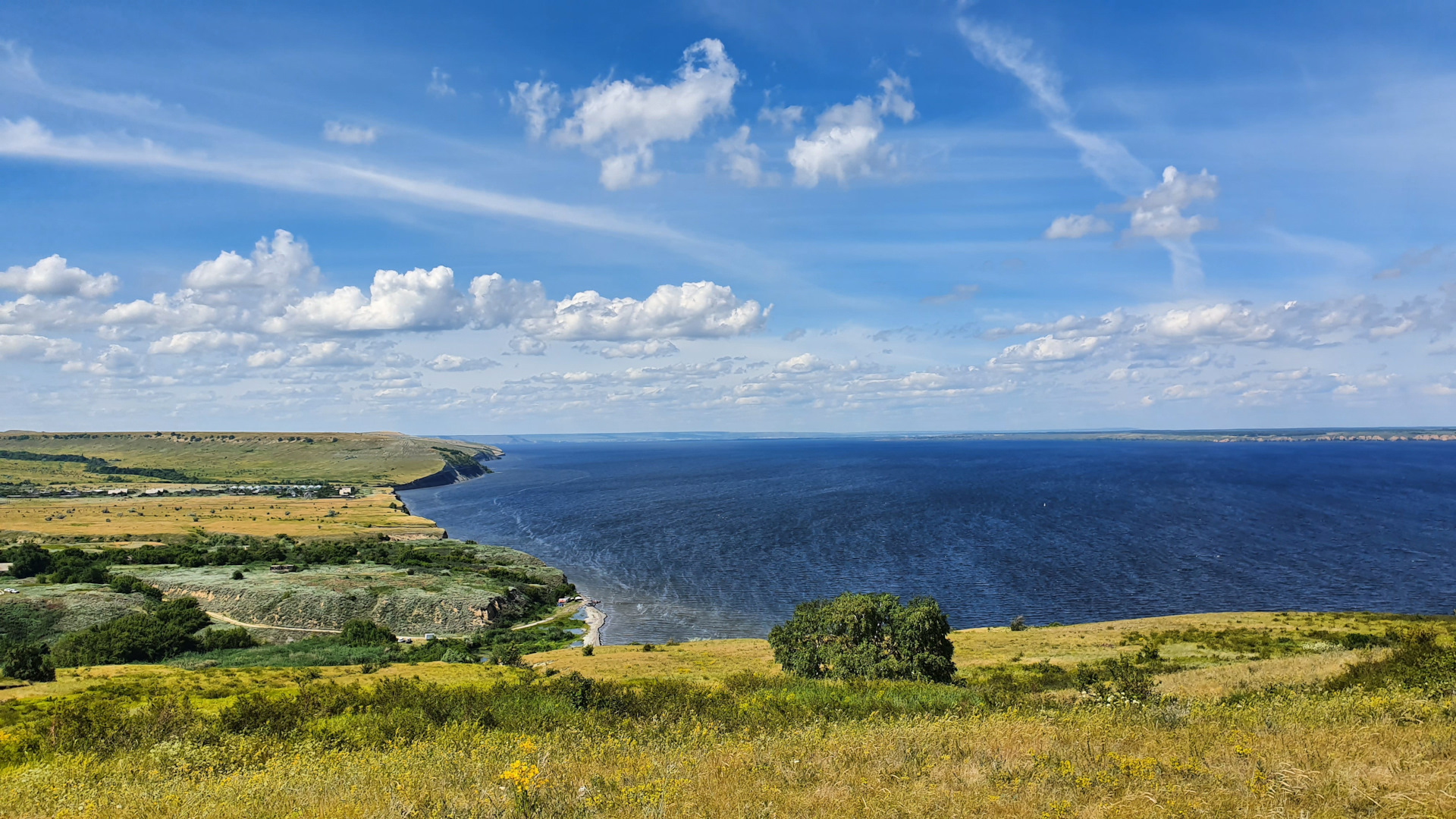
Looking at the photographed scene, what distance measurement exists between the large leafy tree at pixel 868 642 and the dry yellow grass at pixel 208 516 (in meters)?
102

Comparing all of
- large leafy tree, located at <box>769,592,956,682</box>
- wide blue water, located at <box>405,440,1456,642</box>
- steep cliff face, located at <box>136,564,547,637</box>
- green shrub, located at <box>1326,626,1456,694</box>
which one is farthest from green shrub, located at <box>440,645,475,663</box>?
green shrub, located at <box>1326,626,1456,694</box>

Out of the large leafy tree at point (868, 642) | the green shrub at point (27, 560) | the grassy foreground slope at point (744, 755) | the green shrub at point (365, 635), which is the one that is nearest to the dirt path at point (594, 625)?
the green shrub at point (365, 635)

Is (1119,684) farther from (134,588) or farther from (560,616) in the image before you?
(134,588)

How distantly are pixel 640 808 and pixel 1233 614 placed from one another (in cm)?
7721

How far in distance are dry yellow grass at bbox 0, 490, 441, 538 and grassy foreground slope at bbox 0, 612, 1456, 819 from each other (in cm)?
11854

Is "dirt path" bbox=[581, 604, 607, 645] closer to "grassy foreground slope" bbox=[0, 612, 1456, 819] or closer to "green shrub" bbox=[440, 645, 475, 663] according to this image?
"green shrub" bbox=[440, 645, 475, 663]

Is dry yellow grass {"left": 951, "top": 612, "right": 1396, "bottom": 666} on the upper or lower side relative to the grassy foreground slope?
lower

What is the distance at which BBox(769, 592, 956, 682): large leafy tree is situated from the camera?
39469mm

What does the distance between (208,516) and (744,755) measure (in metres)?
172

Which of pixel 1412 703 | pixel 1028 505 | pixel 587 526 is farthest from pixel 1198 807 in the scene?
pixel 1028 505

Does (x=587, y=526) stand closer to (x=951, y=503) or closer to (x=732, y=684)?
(x=951, y=503)

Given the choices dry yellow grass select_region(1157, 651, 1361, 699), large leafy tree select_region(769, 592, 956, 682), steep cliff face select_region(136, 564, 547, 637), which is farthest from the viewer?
steep cliff face select_region(136, 564, 547, 637)

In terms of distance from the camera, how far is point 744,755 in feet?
44.3

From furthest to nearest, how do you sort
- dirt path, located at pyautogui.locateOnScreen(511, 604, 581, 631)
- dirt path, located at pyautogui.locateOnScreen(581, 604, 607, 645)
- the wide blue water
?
the wide blue water
dirt path, located at pyautogui.locateOnScreen(511, 604, 581, 631)
dirt path, located at pyautogui.locateOnScreen(581, 604, 607, 645)
